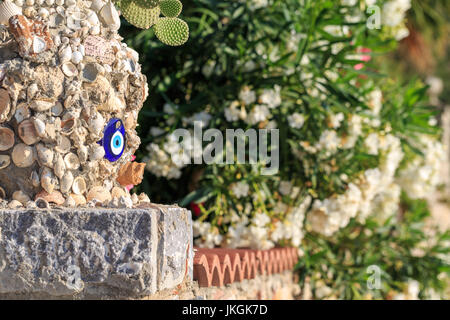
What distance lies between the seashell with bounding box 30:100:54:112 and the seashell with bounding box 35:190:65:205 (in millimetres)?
222

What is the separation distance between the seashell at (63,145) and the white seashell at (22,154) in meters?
0.07

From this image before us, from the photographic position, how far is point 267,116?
11.0ft

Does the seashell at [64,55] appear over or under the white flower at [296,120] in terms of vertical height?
over

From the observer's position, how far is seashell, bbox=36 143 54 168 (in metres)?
1.70

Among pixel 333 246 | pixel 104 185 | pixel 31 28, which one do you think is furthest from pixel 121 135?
pixel 333 246

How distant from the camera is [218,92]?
3293 millimetres

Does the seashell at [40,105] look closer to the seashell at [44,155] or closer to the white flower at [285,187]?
the seashell at [44,155]

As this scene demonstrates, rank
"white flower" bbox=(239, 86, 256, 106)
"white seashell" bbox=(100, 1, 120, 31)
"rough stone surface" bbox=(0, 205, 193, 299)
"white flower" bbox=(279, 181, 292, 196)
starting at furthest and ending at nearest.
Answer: "white flower" bbox=(279, 181, 292, 196), "white flower" bbox=(239, 86, 256, 106), "white seashell" bbox=(100, 1, 120, 31), "rough stone surface" bbox=(0, 205, 193, 299)

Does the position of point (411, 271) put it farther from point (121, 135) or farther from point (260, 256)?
point (121, 135)

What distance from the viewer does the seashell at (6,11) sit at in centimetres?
169

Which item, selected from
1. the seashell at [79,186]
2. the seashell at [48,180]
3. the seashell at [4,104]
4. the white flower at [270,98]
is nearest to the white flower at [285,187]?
the white flower at [270,98]

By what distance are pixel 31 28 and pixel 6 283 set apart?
671 mm

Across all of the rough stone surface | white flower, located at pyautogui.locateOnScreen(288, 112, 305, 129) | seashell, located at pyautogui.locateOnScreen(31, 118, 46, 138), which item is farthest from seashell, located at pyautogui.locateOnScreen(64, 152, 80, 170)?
white flower, located at pyautogui.locateOnScreen(288, 112, 305, 129)

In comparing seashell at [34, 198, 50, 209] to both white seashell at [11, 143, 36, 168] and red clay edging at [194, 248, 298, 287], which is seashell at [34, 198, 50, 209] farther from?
red clay edging at [194, 248, 298, 287]
